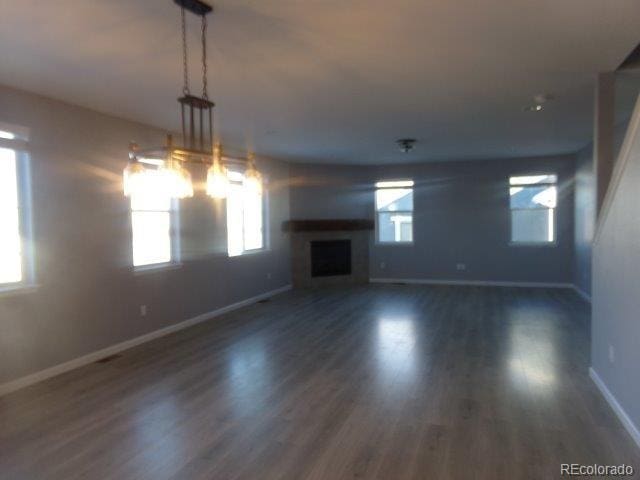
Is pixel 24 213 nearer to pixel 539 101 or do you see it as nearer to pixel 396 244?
pixel 539 101

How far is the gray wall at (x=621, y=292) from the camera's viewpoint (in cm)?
265

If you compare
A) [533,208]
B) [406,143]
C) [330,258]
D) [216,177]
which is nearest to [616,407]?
[216,177]

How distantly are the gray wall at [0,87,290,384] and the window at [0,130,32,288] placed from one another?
0.09 metres

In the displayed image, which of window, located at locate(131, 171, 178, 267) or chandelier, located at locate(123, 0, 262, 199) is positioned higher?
chandelier, located at locate(123, 0, 262, 199)

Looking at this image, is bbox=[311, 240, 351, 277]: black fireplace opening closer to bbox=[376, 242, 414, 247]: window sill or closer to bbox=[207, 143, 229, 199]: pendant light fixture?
bbox=[376, 242, 414, 247]: window sill

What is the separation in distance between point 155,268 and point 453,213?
19.7 ft

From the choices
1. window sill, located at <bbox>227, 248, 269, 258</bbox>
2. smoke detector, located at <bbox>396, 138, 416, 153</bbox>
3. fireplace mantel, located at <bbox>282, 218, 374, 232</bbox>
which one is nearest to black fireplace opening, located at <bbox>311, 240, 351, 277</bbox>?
fireplace mantel, located at <bbox>282, 218, 374, 232</bbox>

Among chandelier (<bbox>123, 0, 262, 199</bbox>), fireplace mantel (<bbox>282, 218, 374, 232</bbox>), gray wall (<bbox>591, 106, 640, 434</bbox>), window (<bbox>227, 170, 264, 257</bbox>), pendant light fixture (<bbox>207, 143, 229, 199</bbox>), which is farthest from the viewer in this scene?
fireplace mantel (<bbox>282, 218, 374, 232</bbox>)

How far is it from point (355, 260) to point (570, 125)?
4891mm

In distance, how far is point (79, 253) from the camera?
4.28 metres

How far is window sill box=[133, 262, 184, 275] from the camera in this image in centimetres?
500

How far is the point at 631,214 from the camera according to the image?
2725mm

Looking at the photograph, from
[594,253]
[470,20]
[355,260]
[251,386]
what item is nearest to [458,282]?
[355,260]

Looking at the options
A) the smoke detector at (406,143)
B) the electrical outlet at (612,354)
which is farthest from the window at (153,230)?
the electrical outlet at (612,354)
